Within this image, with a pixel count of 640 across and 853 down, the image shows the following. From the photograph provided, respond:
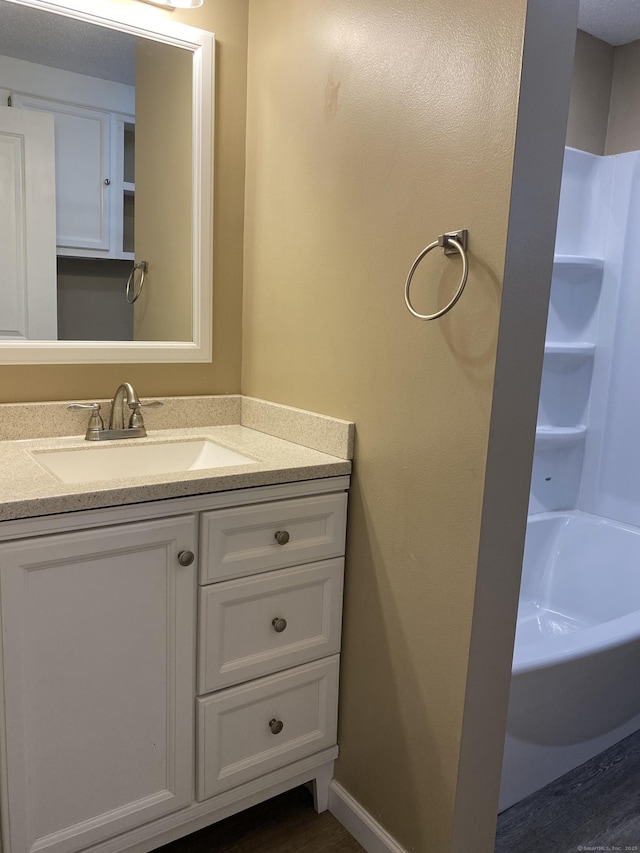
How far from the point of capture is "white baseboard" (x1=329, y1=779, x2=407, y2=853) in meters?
1.45

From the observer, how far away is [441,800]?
1.31 m

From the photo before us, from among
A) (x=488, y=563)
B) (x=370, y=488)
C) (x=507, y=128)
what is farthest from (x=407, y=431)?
(x=507, y=128)

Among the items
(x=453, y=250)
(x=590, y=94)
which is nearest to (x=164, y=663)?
(x=453, y=250)

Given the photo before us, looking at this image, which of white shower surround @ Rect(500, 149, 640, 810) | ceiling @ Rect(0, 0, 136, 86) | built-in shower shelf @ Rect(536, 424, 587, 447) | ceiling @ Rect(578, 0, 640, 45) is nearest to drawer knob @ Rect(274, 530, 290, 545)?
ceiling @ Rect(0, 0, 136, 86)

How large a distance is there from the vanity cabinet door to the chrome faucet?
0.49 m

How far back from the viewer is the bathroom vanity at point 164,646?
1.19 m

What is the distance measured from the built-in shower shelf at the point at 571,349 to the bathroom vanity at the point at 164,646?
1.35 metres

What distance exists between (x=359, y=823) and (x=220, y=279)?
1.48 metres

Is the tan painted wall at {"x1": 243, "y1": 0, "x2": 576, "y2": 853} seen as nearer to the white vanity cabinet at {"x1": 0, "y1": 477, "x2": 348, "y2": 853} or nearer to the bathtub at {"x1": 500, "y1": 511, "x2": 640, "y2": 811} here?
the white vanity cabinet at {"x1": 0, "y1": 477, "x2": 348, "y2": 853}

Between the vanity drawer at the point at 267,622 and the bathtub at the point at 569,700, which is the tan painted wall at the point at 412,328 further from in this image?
the bathtub at the point at 569,700

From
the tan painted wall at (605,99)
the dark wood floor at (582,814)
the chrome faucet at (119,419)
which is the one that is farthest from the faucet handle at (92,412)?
the tan painted wall at (605,99)

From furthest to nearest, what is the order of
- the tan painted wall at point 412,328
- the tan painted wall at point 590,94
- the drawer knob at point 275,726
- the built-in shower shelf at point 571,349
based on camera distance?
1. the built-in shower shelf at point 571,349
2. the tan painted wall at point 590,94
3. the drawer knob at point 275,726
4. the tan painted wall at point 412,328

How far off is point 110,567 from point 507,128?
42.3 inches

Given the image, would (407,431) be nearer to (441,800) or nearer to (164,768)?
(441,800)
